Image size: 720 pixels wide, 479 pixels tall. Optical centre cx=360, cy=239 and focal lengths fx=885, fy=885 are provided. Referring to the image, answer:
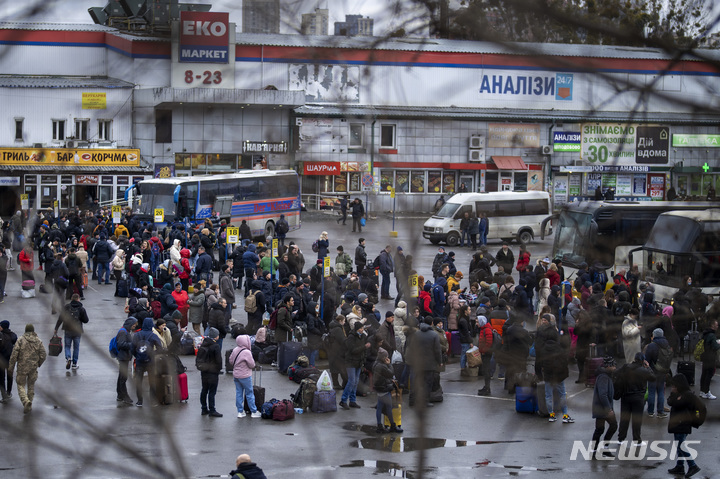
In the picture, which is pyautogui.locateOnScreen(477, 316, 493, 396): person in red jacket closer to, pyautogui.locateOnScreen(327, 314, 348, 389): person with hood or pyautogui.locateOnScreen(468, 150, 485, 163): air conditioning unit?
pyautogui.locateOnScreen(327, 314, 348, 389): person with hood

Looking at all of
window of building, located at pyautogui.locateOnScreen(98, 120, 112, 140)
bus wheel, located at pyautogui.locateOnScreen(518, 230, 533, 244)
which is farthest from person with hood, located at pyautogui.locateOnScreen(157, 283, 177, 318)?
bus wheel, located at pyautogui.locateOnScreen(518, 230, 533, 244)

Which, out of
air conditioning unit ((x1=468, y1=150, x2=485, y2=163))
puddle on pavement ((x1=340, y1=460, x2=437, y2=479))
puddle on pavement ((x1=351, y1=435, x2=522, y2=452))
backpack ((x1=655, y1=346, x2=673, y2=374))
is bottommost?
puddle on pavement ((x1=351, y1=435, x2=522, y2=452))

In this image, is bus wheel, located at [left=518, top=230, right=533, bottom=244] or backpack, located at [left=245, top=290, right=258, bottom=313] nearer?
backpack, located at [left=245, top=290, right=258, bottom=313]

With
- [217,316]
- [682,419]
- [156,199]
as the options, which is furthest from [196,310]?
[156,199]

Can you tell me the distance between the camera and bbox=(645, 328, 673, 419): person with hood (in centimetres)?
1327

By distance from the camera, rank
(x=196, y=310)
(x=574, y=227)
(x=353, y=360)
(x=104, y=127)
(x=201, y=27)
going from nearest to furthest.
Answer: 1. (x=201, y=27)
2. (x=574, y=227)
3. (x=104, y=127)
4. (x=353, y=360)
5. (x=196, y=310)

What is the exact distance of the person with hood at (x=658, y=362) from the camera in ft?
43.5

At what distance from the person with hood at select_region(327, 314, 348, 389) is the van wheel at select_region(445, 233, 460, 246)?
62.5 ft

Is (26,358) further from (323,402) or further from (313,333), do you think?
(313,333)

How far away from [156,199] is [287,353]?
1909 centimetres

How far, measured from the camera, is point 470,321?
1802 cm

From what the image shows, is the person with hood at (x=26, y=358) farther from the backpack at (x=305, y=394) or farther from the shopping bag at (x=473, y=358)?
the shopping bag at (x=473, y=358)

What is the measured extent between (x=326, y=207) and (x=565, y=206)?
Result: 3774 cm

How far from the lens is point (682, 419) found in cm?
1022
